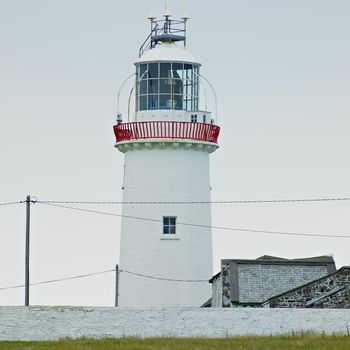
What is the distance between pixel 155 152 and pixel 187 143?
1087 millimetres

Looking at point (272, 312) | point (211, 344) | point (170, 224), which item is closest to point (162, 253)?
point (170, 224)

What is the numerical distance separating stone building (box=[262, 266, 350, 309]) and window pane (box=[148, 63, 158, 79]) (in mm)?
10624

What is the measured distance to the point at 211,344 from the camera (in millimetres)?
34812

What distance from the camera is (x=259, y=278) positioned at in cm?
4912

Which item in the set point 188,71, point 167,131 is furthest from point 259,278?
point 188,71

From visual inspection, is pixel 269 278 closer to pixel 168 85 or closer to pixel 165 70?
pixel 168 85

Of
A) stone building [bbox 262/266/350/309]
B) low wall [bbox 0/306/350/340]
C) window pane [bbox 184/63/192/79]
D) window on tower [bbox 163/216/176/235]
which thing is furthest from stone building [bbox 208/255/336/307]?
low wall [bbox 0/306/350/340]

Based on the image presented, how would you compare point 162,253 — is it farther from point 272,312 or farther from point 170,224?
point 272,312

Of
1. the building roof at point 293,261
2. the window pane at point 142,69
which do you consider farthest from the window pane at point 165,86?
the building roof at point 293,261

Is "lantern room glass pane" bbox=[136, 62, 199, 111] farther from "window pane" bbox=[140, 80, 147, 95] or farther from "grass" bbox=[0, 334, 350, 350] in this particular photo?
"grass" bbox=[0, 334, 350, 350]

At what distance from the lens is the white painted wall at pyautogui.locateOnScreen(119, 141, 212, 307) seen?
51.8 m

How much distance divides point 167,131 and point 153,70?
2279mm

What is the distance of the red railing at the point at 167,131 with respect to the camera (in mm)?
52438

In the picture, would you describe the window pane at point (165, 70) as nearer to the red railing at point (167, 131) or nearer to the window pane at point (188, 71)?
the window pane at point (188, 71)
